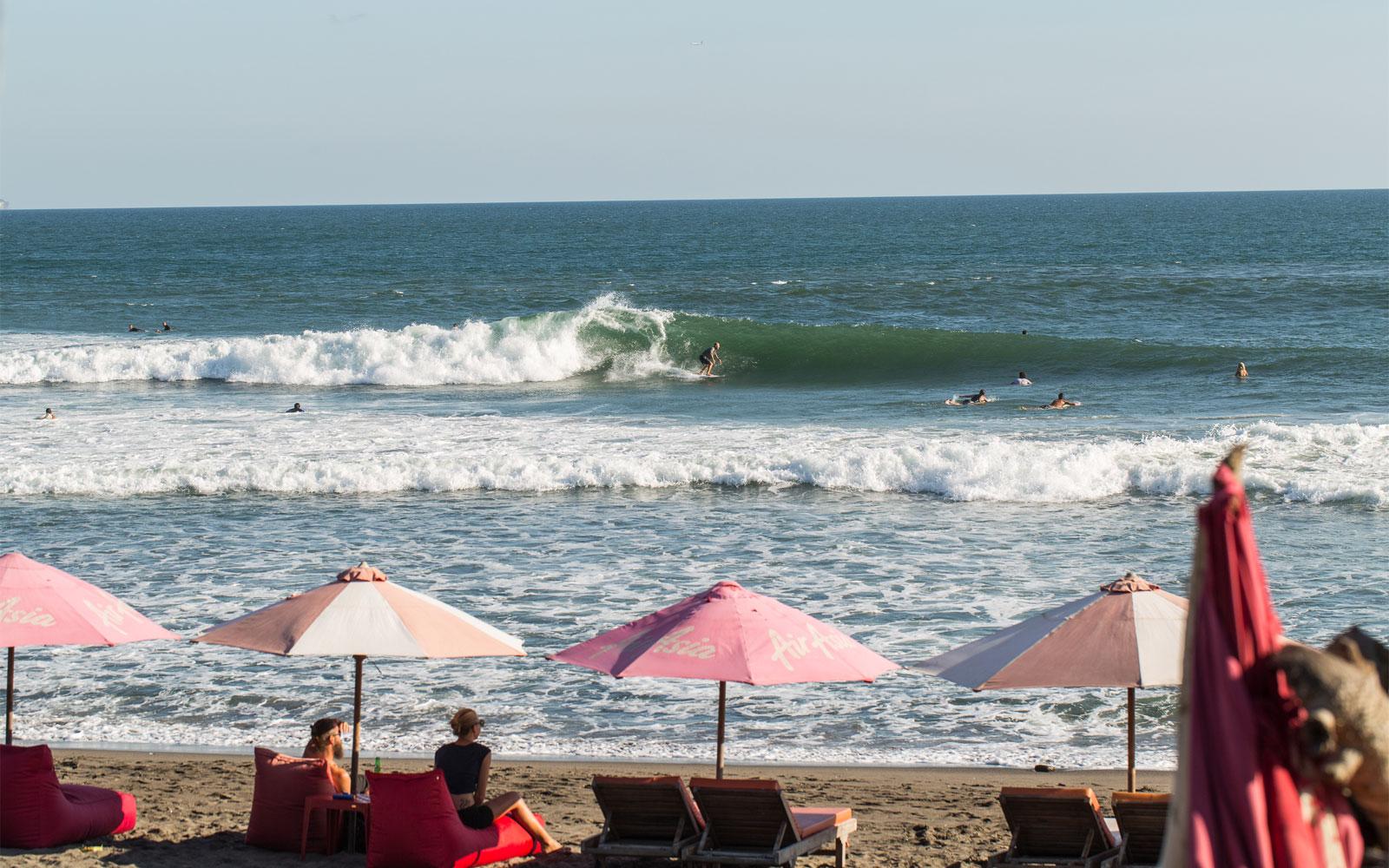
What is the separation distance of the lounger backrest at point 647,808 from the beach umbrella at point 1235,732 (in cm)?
518

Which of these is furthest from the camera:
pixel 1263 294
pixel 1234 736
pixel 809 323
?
pixel 1263 294

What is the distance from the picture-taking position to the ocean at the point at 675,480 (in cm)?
1156

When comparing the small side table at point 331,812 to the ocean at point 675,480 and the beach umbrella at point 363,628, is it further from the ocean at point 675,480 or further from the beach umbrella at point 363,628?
the ocean at point 675,480

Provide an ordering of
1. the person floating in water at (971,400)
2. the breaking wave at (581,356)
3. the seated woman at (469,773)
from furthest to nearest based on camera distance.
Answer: the breaking wave at (581,356)
the person floating in water at (971,400)
the seated woman at (469,773)

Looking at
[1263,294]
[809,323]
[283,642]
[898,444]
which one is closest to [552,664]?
[283,642]

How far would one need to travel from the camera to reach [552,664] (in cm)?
1252

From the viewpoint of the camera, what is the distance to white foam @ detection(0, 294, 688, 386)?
35750mm

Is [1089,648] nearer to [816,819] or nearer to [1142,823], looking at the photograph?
[1142,823]

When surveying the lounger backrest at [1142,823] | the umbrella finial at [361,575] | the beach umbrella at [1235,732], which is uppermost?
the beach umbrella at [1235,732]

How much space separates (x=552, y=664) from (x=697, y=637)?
4920 millimetres

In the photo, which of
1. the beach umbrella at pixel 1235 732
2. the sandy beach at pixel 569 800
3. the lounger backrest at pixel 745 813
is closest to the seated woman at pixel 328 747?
the sandy beach at pixel 569 800

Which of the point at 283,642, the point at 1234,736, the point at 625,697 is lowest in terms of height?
the point at 625,697

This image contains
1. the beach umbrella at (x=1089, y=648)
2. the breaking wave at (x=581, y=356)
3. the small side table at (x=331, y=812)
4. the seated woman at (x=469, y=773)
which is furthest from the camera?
the breaking wave at (x=581, y=356)

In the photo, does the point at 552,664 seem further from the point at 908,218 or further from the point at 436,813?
the point at 908,218
